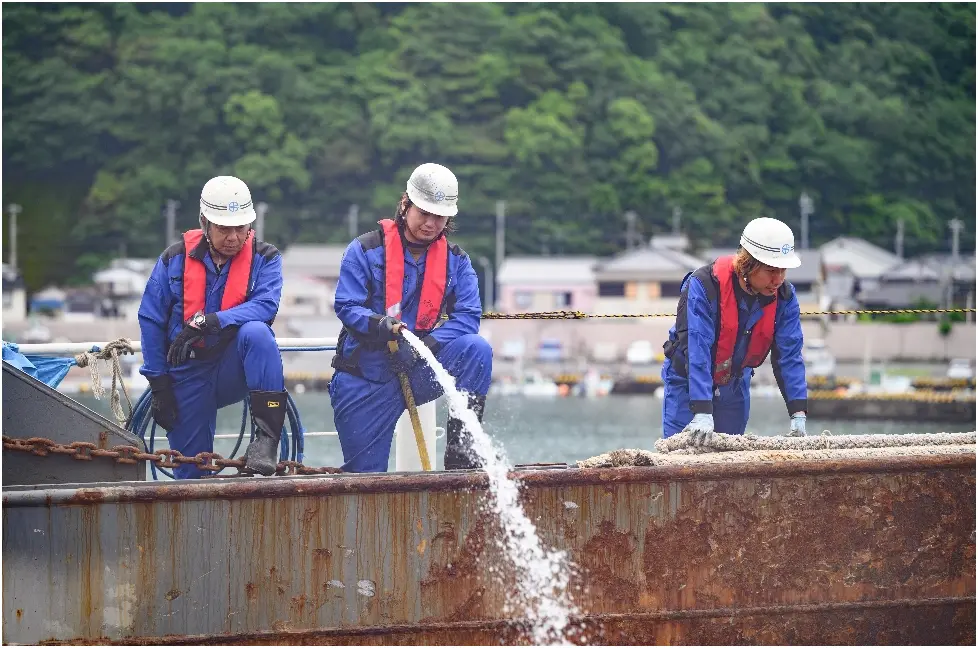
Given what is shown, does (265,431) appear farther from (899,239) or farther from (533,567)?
(899,239)

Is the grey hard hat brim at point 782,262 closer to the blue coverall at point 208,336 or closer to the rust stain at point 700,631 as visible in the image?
the rust stain at point 700,631

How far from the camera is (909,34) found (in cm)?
12388

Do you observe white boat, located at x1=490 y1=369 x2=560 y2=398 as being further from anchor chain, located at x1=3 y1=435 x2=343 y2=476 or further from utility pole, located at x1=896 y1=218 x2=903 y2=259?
anchor chain, located at x1=3 y1=435 x2=343 y2=476

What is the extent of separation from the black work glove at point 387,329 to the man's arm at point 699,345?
1.37 m

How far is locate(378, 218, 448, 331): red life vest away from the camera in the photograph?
7.02 metres

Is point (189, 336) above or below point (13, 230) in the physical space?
below

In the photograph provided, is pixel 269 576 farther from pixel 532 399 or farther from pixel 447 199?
pixel 532 399

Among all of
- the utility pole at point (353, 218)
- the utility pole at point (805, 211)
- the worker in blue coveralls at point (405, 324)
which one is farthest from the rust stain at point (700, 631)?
the utility pole at point (805, 211)

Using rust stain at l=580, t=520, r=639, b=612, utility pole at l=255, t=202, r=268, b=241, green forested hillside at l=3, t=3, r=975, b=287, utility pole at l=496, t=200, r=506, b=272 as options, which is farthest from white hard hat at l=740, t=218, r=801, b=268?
utility pole at l=496, t=200, r=506, b=272

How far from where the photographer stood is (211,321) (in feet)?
22.3

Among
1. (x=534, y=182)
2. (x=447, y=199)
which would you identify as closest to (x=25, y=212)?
(x=534, y=182)

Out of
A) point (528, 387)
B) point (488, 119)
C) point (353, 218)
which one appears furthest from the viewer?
point (488, 119)

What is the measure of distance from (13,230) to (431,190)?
9572 centimetres

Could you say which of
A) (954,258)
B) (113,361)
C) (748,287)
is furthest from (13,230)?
(748,287)
